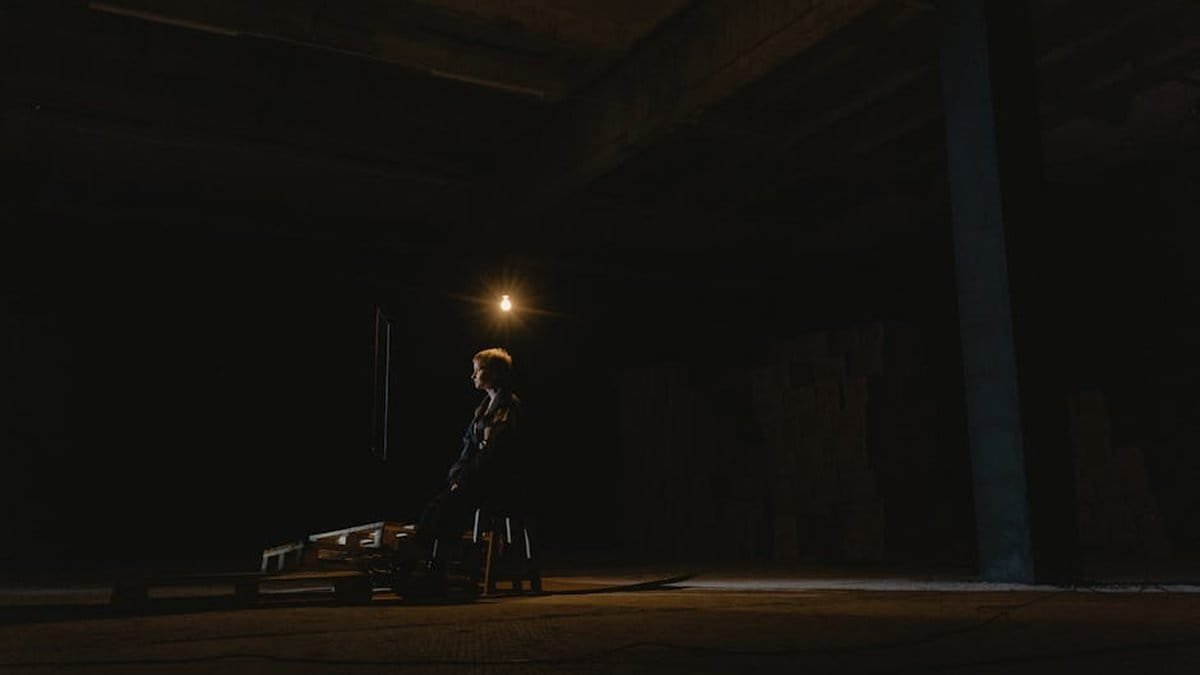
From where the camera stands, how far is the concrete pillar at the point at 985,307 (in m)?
5.41

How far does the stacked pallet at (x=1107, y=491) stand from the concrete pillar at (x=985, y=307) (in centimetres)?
444

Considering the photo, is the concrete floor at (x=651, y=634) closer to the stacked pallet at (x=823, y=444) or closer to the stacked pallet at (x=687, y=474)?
the stacked pallet at (x=823, y=444)

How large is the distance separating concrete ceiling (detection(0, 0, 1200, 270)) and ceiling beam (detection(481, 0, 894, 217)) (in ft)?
0.07

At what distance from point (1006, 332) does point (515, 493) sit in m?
2.92

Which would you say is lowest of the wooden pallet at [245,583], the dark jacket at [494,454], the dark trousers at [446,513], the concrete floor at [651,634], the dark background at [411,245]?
the concrete floor at [651,634]

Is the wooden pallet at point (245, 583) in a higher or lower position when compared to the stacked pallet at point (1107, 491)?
lower

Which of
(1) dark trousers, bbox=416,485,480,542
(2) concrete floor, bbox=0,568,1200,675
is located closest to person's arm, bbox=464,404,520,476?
(1) dark trousers, bbox=416,485,480,542

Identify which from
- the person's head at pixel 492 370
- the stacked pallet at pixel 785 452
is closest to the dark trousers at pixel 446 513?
the person's head at pixel 492 370

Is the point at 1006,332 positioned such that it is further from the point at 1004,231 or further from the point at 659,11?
the point at 659,11

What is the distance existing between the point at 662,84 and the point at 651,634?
18.5ft

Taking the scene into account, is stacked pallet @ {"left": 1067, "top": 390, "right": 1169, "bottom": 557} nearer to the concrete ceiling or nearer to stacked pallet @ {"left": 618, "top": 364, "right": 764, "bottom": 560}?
the concrete ceiling

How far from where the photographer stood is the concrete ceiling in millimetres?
7570

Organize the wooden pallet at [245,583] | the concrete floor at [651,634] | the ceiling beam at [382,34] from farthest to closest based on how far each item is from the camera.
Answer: the ceiling beam at [382,34]
the wooden pallet at [245,583]
the concrete floor at [651,634]

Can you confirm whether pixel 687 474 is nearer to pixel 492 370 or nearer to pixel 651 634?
pixel 492 370
